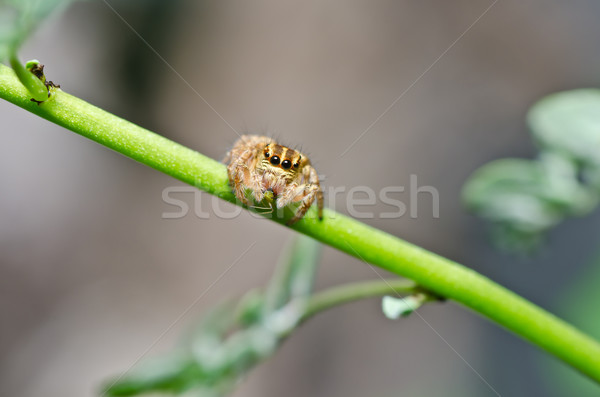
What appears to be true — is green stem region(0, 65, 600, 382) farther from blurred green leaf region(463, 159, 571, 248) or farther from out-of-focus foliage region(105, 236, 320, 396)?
blurred green leaf region(463, 159, 571, 248)

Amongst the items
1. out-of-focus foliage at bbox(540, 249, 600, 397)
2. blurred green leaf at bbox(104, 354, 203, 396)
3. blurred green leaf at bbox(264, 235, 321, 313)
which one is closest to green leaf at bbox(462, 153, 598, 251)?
Answer: blurred green leaf at bbox(264, 235, 321, 313)

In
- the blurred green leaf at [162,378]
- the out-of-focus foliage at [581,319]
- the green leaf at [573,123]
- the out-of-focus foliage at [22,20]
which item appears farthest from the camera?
the out-of-focus foliage at [581,319]

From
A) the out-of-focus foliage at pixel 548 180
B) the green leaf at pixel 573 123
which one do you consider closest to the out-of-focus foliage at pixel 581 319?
the out-of-focus foliage at pixel 548 180

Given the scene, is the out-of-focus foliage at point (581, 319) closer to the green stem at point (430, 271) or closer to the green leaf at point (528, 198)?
the green leaf at point (528, 198)

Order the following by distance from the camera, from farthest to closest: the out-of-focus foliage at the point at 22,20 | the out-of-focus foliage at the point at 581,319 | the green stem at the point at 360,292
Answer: the out-of-focus foliage at the point at 581,319
the green stem at the point at 360,292
the out-of-focus foliage at the point at 22,20

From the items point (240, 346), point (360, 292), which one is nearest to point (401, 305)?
point (360, 292)

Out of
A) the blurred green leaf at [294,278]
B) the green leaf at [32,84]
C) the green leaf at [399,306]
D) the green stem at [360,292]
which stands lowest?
the green leaf at [399,306]
